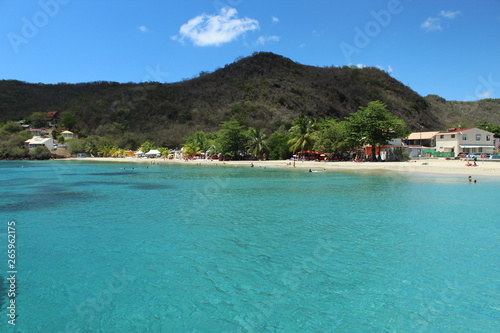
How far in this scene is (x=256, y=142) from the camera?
233 feet

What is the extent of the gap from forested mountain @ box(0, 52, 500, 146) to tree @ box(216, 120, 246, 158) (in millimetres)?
35505

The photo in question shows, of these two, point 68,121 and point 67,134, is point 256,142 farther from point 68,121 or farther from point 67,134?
point 68,121

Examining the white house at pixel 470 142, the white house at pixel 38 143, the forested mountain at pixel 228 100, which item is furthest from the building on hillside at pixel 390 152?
the white house at pixel 38 143

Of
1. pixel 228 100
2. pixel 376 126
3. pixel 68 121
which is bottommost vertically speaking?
pixel 376 126

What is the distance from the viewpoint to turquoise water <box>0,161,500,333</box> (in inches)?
285

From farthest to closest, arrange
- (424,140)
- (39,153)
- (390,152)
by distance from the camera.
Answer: (39,153), (424,140), (390,152)

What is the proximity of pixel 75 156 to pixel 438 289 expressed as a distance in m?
120

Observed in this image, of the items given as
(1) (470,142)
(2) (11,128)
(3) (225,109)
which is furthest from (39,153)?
(1) (470,142)

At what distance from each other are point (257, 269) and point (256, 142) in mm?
61607

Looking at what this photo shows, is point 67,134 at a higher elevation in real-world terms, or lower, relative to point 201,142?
higher

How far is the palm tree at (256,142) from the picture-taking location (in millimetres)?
70312

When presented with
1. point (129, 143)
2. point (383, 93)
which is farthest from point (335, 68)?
point (129, 143)

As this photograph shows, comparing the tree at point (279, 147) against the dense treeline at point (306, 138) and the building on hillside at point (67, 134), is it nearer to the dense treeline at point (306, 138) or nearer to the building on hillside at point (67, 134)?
the dense treeline at point (306, 138)

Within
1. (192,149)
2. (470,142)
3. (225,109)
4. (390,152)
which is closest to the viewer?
(390,152)
